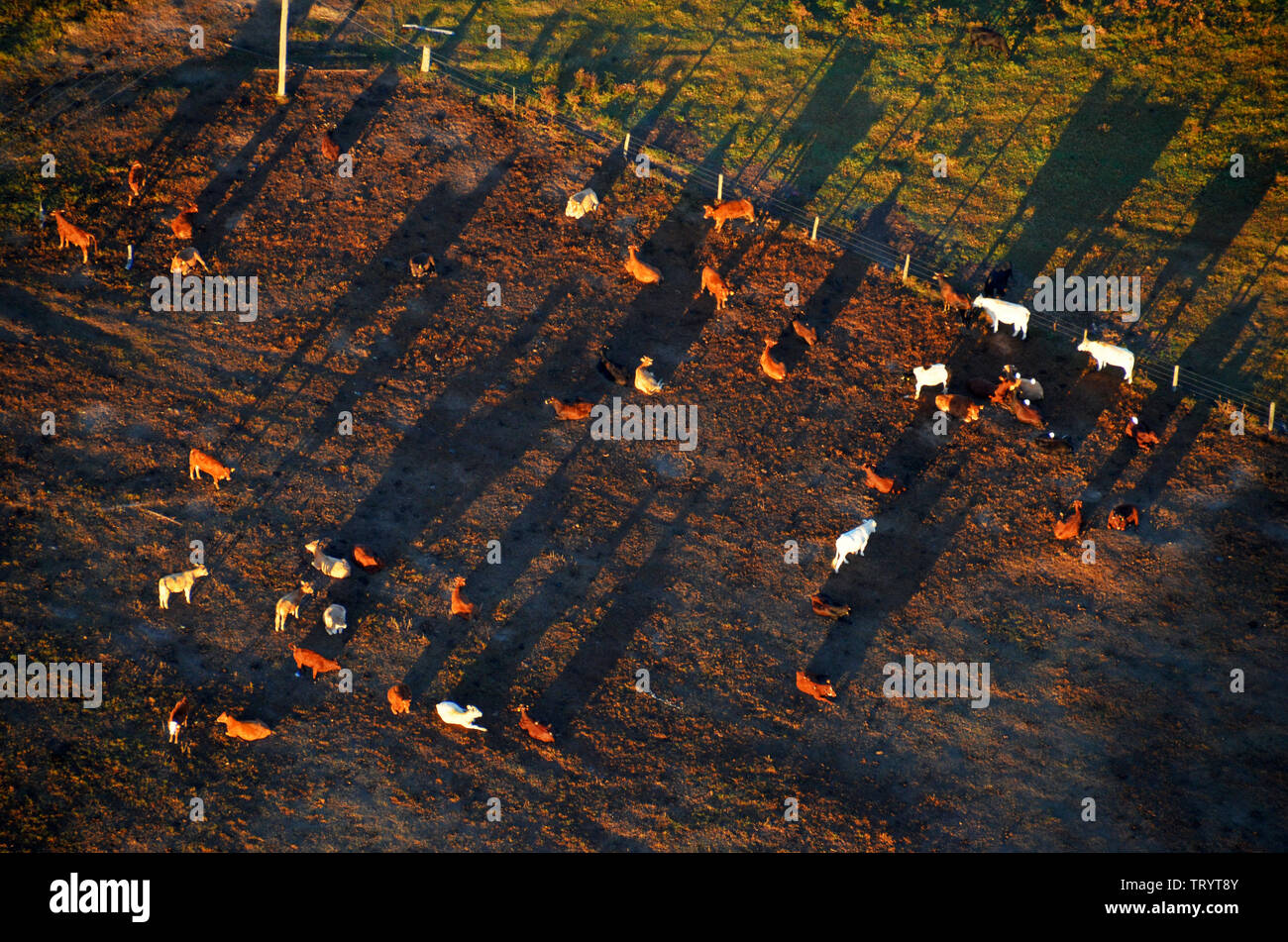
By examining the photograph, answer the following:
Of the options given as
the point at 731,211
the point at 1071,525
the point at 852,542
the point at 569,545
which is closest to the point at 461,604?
the point at 569,545

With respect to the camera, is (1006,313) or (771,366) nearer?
(771,366)

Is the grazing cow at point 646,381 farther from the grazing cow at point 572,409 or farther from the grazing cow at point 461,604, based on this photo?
the grazing cow at point 461,604

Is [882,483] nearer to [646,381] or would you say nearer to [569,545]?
[646,381]

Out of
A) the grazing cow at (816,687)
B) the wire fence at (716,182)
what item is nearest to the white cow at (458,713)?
the grazing cow at (816,687)

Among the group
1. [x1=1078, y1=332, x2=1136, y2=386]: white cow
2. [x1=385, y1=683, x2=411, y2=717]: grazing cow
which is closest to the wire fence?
[x1=1078, y1=332, x2=1136, y2=386]: white cow

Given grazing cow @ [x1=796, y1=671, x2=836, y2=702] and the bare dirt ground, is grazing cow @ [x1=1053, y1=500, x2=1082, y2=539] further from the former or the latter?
grazing cow @ [x1=796, y1=671, x2=836, y2=702]

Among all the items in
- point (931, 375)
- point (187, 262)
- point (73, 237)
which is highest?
point (73, 237)

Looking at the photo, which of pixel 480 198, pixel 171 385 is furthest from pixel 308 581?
pixel 480 198
